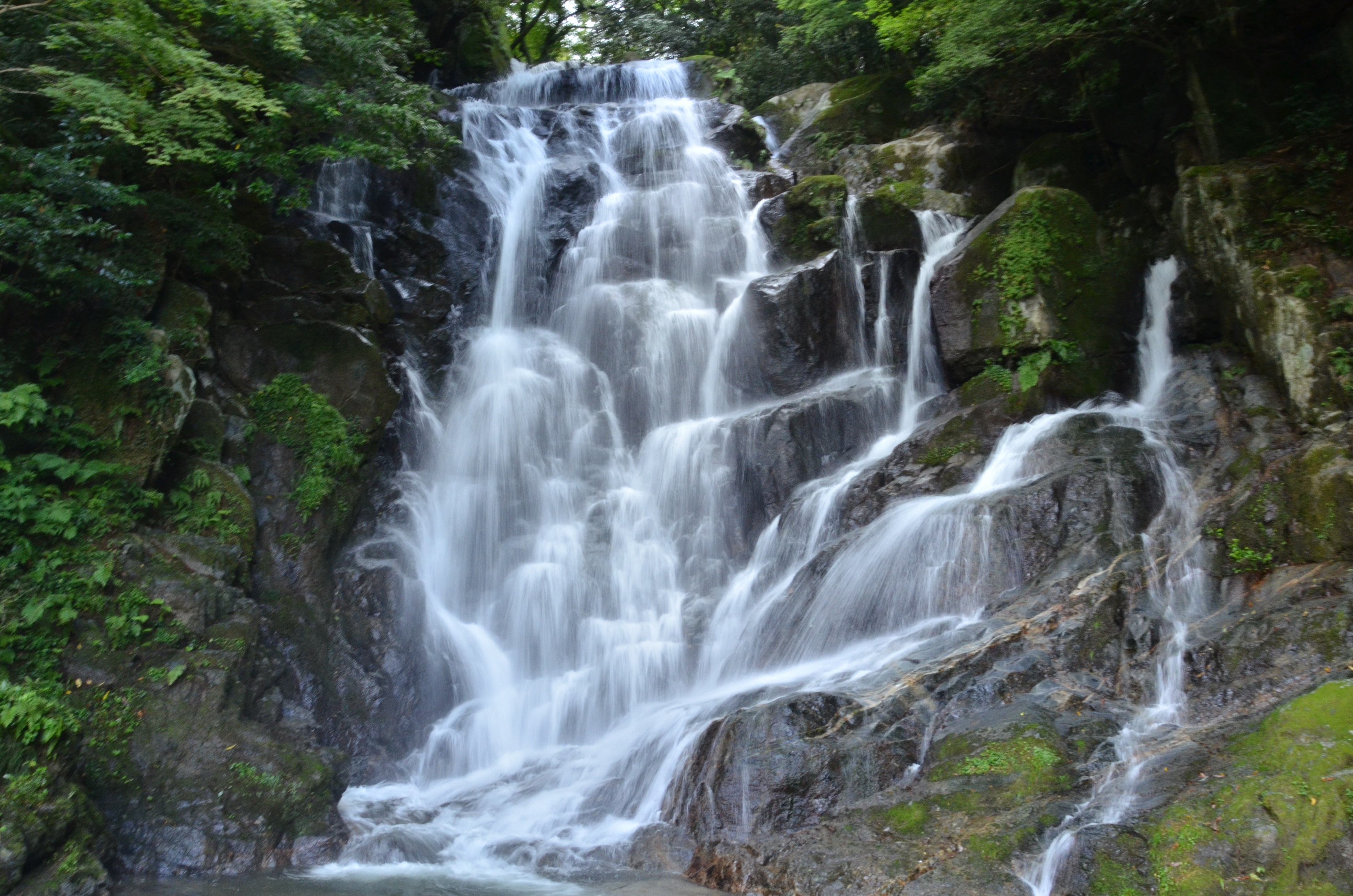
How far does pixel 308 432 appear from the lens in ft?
35.9

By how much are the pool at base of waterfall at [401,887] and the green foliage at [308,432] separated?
15.1 feet

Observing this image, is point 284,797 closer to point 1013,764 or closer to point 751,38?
point 1013,764

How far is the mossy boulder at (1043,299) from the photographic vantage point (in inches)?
445

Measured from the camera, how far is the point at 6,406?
25.9ft

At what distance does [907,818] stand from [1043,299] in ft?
25.6

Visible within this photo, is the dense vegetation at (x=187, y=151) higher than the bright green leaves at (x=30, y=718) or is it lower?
higher

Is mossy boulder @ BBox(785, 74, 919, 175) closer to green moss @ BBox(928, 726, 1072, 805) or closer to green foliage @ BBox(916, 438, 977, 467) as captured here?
green foliage @ BBox(916, 438, 977, 467)

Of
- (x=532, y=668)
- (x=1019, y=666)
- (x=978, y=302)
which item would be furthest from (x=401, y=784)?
(x=978, y=302)

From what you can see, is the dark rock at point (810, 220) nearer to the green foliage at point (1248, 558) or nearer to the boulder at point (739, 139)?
the boulder at point (739, 139)

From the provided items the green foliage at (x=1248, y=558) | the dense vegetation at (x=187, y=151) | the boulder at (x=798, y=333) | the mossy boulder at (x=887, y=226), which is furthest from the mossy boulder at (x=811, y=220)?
the green foliage at (x=1248, y=558)

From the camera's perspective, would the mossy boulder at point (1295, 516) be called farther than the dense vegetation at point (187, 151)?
No

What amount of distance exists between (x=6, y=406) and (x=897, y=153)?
15661 mm

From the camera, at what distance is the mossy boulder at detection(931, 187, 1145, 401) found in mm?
11312

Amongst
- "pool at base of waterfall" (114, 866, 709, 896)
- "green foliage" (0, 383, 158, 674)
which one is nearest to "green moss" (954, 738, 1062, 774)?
"pool at base of waterfall" (114, 866, 709, 896)
